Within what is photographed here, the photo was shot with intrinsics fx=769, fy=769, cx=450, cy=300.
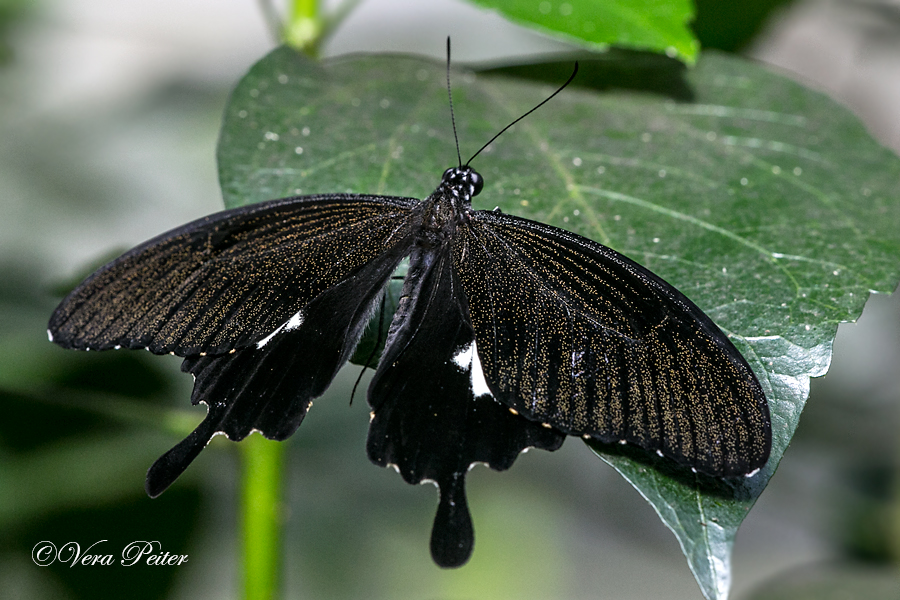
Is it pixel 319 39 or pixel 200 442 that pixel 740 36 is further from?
pixel 200 442

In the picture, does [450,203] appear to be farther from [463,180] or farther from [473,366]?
[473,366]

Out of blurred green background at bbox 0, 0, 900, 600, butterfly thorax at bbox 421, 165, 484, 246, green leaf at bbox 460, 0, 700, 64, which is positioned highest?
green leaf at bbox 460, 0, 700, 64

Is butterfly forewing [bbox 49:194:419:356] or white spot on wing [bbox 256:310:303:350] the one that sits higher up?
butterfly forewing [bbox 49:194:419:356]

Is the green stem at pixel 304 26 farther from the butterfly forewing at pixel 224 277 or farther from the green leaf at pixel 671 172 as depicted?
the butterfly forewing at pixel 224 277

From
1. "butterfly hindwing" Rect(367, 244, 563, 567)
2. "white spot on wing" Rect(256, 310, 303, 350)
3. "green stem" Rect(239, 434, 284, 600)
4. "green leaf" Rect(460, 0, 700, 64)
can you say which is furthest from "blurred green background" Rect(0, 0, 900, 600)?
"green leaf" Rect(460, 0, 700, 64)

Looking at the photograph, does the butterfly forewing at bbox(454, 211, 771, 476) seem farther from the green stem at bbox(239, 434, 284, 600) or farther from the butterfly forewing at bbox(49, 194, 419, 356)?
the green stem at bbox(239, 434, 284, 600)

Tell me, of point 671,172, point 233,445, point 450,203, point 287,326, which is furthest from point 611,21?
point 233,445

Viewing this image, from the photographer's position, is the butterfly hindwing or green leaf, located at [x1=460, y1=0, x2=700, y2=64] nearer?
the butterfly hindwing

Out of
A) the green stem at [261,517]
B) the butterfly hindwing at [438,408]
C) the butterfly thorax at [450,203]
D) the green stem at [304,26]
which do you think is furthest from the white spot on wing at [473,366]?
the green stem at [304,26]
